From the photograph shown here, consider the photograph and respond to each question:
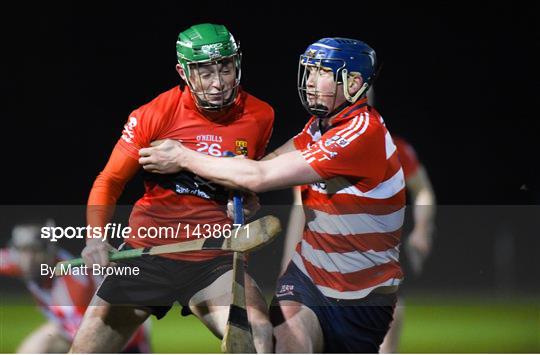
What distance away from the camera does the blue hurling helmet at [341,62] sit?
4352 millimetres

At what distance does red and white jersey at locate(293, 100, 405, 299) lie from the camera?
4.25 m

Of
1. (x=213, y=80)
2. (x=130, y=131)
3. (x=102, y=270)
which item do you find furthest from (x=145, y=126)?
(x=102, y=270)

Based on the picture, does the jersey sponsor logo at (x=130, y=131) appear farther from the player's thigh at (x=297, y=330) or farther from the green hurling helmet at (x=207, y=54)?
the player's thigh at (x=297, y=330)

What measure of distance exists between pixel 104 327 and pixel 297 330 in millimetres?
843

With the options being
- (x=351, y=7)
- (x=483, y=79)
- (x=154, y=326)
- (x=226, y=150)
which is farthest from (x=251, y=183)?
(x=154, y=326)

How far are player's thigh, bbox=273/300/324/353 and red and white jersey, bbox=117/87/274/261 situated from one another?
17.5 inches

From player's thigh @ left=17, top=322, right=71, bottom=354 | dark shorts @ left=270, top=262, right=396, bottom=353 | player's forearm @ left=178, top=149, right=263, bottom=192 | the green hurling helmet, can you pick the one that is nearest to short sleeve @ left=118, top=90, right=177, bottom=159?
the green hurling helmet

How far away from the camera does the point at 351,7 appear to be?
6.37m

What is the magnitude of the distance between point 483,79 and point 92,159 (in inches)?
95.4

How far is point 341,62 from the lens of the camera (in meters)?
4.35

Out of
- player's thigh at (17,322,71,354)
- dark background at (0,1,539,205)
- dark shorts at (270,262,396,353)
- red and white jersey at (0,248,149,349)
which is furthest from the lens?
dark background at (0,1,539,205)

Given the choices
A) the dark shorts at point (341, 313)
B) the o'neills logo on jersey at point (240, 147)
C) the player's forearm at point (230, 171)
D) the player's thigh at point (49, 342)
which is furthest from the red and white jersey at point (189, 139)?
the player's thigh at point (49, 342)

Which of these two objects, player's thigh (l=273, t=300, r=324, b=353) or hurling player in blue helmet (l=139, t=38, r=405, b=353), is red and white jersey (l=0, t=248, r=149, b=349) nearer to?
hurling player in blue helmet (l=139, t=38, r=405, b=353)

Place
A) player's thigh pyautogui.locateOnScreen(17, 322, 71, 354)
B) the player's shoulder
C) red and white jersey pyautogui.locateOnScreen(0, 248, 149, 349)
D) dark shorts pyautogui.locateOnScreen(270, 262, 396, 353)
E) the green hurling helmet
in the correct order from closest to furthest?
dark shorts pyautogui.locateOnScreen(270, 262, 396, 353), the green hurling helmet, the player's shoulder, red and white jersey pyautogui.locateOnScreen(0, 248, 149, 349), player's thigh pyautogui.locateOnScreen(17, 322, 71, 354)
